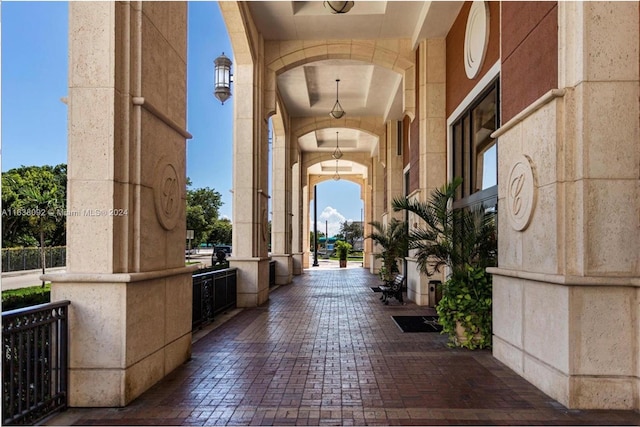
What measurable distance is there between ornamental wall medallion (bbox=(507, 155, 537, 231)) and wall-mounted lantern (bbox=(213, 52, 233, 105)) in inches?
257

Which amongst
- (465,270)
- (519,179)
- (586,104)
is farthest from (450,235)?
(586,104)

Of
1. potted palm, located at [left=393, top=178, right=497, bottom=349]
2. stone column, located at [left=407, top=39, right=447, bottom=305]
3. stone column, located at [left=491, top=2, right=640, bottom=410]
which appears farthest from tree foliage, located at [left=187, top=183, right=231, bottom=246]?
stone column, located at [left=491, top=2, right=640, bottom=410]

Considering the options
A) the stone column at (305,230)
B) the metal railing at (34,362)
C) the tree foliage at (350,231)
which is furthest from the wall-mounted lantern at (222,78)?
the tree foliage at (350,231)

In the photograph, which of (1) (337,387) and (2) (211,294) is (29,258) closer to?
(2) (211,294)

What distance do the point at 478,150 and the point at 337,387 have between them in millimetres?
5970

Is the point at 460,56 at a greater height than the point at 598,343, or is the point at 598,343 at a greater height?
the point at 460,56

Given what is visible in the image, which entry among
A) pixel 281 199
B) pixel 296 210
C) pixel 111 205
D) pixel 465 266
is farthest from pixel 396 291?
pixel 296 210

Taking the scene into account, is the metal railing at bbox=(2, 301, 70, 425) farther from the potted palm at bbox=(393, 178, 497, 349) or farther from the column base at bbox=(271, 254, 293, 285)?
the column base at bbox=(271, 254, 293, 285)

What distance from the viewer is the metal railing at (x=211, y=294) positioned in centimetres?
831

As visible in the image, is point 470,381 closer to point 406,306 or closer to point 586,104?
point 586,104

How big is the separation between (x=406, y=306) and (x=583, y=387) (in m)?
7.17

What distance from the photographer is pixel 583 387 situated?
4.32m

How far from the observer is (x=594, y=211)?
4.38 meters

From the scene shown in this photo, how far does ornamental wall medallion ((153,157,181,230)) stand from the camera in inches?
205
